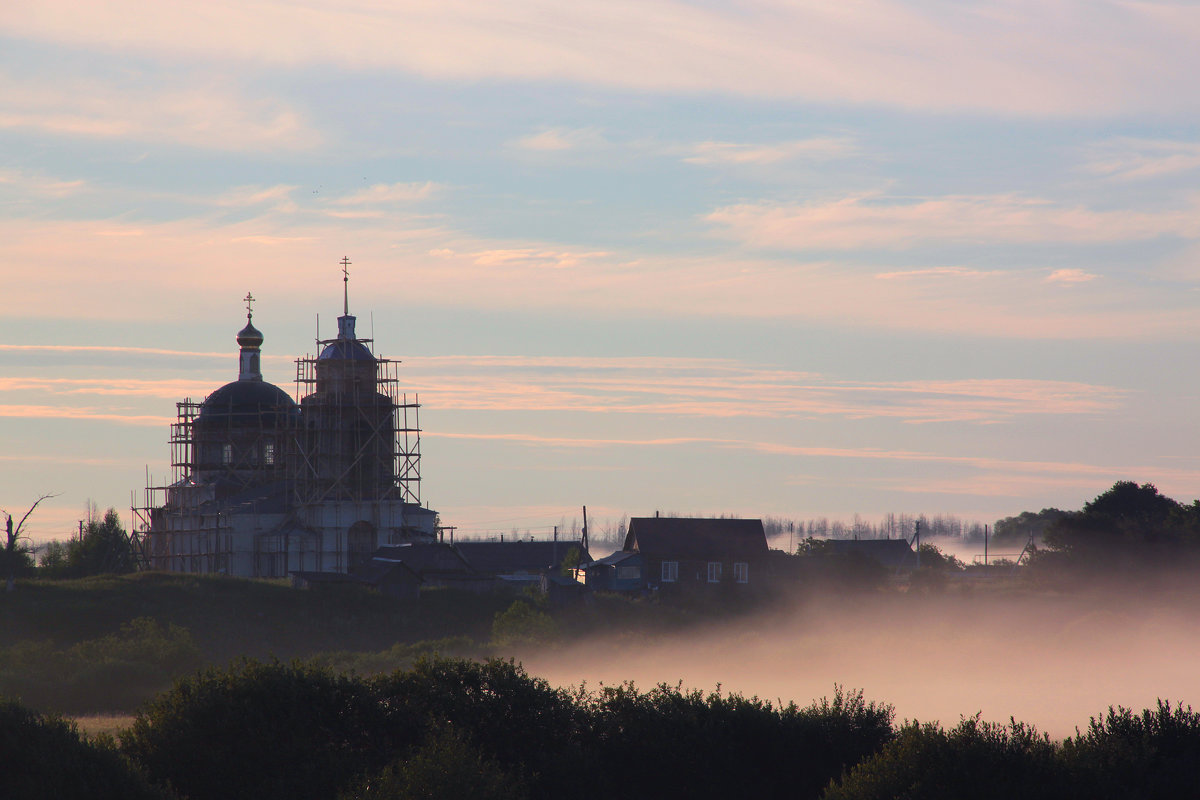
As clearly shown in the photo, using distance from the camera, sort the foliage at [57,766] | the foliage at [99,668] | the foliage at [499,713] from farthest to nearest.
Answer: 1. the foliage at [99,668]
2. the foliage at [499,713]
3. the foliage at [57,766]

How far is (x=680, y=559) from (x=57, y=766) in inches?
2406

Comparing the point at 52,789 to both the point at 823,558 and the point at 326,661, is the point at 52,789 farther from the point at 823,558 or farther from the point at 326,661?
the point at 823,558

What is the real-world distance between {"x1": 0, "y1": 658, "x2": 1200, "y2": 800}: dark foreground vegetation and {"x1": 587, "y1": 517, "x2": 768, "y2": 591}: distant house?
4947cm

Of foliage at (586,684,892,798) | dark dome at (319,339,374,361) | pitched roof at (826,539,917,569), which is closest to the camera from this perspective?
foliage at (586,684,892,798)

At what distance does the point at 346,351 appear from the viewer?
262 ft

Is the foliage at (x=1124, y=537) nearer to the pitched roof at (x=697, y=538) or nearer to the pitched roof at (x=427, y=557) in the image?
the pitched roof at (x=697, y=538)

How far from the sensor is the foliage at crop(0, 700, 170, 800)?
22156mm

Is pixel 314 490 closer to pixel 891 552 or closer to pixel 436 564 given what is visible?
pixel 436 564

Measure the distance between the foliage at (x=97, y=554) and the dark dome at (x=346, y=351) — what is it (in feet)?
51.7

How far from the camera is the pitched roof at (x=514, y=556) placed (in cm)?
9588

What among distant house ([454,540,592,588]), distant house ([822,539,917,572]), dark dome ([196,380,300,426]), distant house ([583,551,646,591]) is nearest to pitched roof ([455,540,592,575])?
distant house ([454,540,592,588])

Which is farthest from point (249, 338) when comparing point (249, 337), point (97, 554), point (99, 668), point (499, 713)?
point (499, 713)

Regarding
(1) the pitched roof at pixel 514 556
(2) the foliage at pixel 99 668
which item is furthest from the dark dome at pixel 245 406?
(2) the foliage at pixel 99 668

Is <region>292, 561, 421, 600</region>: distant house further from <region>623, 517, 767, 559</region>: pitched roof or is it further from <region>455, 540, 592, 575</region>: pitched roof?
<region>455, 540, 592, 575</region>: pitched roof
